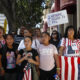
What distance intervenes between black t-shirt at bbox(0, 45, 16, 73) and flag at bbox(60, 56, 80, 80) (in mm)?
1170

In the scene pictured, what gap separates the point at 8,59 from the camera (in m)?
4.60

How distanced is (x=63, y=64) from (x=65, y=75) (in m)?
0.27

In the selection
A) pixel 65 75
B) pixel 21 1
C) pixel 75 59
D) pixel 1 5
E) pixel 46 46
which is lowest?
pixel 65 75

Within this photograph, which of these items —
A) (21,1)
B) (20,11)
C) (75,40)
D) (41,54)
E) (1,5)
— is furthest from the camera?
(20,11)

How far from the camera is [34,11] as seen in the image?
18.0 m

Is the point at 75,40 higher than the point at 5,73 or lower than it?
higher

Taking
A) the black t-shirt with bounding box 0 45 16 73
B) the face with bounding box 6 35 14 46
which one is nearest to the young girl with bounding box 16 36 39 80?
the black t-shirt with bounding box 0 45 16 73

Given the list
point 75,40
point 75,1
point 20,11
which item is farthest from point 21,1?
point 75,40

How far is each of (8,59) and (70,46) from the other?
1.47m

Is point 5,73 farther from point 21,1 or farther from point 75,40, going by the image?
point 21,1

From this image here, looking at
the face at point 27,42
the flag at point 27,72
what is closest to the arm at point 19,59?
the flag at point 27,72

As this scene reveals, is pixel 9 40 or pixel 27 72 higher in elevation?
pixel 9 40

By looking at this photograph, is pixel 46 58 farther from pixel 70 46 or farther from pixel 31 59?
pixel 70 46

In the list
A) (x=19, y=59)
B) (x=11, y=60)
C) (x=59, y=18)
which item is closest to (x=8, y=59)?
(x=11, y=60)
